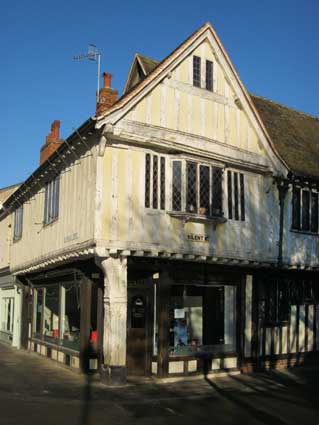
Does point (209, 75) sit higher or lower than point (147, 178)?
higher

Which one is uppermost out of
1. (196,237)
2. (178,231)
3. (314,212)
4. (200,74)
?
(200,74)

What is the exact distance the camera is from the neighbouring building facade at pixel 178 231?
12625mm

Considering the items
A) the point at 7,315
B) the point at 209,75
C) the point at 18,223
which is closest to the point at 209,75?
the point at 209,75

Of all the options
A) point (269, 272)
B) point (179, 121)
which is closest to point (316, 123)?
point (269, 272)

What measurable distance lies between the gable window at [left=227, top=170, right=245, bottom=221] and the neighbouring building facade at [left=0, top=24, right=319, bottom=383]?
45mm

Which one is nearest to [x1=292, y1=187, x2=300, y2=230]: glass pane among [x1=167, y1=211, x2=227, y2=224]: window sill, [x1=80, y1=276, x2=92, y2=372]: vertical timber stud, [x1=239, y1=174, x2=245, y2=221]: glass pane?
Result: [x1=239, y1=174, x2=245, y2=221]: glass pane

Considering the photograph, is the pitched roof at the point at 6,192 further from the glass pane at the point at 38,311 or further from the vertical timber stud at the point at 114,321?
the vertical timber stud at the point at 114,321

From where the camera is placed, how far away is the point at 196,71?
14469 millimetres

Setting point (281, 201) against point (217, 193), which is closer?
point (217, 193)

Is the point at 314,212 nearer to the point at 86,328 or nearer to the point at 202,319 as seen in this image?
the point at 202,319

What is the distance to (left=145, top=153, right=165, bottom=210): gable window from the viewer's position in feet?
43.0

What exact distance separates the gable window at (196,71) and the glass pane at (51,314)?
7924mm

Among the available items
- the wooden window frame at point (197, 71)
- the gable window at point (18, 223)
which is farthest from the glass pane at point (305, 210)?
the gable window at point (18, 223)

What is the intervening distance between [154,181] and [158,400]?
526cm
